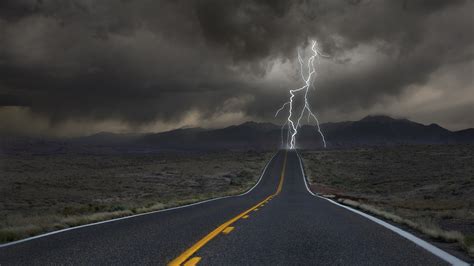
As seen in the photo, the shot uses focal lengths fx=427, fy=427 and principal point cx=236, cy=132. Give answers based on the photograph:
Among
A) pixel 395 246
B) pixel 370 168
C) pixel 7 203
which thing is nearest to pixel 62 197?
pixel 7 203

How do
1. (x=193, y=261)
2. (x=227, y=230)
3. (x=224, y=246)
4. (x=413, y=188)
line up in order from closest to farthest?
1. (x=193, y=261)
2. (x=224, y=246)
3. (x=227, y=230)
4. (x=413, y=188)

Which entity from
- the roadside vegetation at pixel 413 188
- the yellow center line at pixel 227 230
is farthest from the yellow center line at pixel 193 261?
the roadside vegetation at pixel 413 188

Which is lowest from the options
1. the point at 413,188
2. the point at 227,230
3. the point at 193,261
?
the point at 413,188

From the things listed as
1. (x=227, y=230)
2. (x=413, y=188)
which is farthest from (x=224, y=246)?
(x=413, y=188)

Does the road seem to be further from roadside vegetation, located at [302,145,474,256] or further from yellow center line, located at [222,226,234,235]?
roadside vegetation, located at [302,145,474,256]

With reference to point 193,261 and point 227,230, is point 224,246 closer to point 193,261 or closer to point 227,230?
point 193,261

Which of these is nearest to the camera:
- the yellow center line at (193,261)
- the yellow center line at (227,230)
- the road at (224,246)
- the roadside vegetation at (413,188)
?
the yellow center line at (193,261)

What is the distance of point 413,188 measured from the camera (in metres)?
42.0

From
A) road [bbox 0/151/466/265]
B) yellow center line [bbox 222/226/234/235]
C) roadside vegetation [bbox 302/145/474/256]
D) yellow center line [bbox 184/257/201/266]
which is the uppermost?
yellow center line [bbox 184/257/201/266]

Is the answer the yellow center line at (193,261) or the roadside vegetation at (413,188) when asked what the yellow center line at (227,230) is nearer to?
the yellow center line at (193,261)

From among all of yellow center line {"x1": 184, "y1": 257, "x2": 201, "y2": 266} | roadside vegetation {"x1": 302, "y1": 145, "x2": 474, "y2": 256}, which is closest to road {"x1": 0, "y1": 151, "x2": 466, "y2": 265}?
yellow center line {"x1": 184, "y1": 257, "x2": 201, "y2": 266}

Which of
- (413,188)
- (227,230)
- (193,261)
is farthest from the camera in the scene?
(413,188)

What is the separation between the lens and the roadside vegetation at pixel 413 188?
12624 mm

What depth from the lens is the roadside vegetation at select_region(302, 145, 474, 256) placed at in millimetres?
12624
